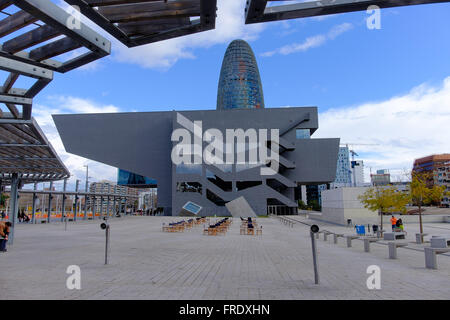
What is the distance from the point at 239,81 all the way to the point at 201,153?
74512mm

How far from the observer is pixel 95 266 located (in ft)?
30.3

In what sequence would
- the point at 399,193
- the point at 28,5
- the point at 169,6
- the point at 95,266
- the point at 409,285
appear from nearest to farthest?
the point at 28,5, the point at 169,6, the point at 409,285, the point at 95,266, the point at 399,193

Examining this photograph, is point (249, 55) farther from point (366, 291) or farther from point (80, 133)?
point (366, 291)

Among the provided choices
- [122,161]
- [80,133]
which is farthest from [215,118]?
[80,133]

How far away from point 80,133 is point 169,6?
2551 inches

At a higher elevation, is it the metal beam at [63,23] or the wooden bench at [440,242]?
the metal beam at [63,23]

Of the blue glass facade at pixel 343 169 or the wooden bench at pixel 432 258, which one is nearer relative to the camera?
the wooden bench at pixel 432 258

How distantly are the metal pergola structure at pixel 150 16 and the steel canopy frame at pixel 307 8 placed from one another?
1.39 feet

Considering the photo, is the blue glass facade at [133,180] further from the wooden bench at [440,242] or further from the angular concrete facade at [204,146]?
the wooden bench at [440,242]

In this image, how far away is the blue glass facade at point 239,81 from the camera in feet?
400

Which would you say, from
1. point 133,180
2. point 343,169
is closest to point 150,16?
point 133,180

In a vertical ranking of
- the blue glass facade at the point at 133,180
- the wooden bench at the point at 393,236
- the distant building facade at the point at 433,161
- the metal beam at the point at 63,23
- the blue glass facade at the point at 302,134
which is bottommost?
the wooden bench at the point at 393,236

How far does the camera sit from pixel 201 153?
54.9 m

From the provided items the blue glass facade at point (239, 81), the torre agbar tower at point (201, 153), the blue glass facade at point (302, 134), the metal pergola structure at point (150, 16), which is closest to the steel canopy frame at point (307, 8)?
the metal pergola structure at point (150, 16)
